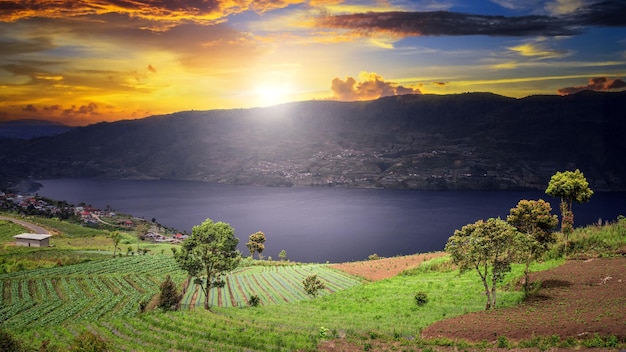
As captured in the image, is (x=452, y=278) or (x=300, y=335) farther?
(x=452, y=278)

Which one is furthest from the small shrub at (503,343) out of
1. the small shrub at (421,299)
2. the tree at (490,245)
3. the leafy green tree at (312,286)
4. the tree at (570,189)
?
the leafy green tree at (312,286)

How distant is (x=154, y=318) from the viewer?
4166 centimetres

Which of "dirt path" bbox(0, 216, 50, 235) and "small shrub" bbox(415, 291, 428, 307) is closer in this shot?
"small shrub" bbox(415, 291, 428, 307)

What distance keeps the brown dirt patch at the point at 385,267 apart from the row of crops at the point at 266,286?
100 inches

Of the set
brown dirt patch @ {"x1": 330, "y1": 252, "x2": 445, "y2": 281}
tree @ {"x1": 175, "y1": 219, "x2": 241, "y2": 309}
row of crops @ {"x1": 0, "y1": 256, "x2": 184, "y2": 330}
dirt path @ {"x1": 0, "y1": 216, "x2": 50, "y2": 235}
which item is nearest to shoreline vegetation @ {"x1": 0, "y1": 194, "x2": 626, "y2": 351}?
row of crops @ {"x1": 0, "y1": 256, "x2": 184, "y2": 330}

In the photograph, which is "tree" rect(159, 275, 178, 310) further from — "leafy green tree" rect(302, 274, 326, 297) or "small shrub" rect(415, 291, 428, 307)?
"small shrub" rect(415, 291, 428, 307)

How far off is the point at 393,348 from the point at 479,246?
11.9 metres

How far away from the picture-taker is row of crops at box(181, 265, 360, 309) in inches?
2234

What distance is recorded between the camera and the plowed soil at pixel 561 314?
2634 cm

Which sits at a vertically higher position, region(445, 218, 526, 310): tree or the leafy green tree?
region(445, 218, 526, 310): tree

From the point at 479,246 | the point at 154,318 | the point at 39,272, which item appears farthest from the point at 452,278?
the point at 39,272

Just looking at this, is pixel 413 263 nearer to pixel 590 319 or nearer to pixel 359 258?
pixel 590 319

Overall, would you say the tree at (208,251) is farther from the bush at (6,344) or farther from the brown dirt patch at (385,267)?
the brown dirt patch at (385,267)

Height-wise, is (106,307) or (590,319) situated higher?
(590,319)
